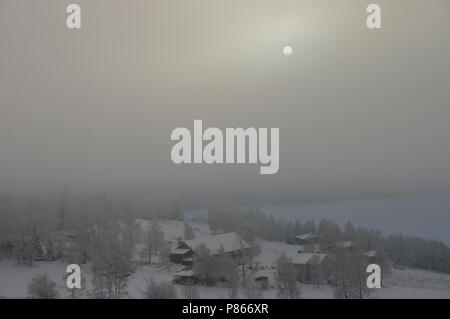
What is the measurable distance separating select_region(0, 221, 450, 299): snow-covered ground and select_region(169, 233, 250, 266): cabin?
7.4 inches

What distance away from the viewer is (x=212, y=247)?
20.0ft

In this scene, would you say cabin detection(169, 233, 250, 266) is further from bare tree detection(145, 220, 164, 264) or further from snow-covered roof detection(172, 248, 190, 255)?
bare tree detection(145, 220, 164, 264)

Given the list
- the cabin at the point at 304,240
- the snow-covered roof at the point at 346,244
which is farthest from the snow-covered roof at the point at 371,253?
the cabin at the point at 304,240

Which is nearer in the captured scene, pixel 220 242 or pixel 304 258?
pixel 304 258

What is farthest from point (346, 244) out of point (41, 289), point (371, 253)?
point (41, 289)

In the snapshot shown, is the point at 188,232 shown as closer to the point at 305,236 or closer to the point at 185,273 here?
the point at 185,273

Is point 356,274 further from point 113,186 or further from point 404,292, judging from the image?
point 113,186

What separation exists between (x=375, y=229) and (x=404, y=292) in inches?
38.1

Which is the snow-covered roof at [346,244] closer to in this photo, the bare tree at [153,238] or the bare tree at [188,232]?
the bare tree at [188,232]

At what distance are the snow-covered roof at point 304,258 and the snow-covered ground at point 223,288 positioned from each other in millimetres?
98

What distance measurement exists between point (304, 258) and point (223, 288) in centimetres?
126

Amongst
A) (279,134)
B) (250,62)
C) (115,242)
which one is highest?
(250,62)
